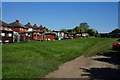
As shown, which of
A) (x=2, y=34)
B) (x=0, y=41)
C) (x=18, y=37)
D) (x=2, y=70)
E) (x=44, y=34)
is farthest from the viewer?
(x=44, y=34)

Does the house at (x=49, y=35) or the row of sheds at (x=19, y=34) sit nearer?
the row of sheds at (x=19, y=34)

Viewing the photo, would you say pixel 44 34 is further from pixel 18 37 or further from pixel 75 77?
pixel 75 77

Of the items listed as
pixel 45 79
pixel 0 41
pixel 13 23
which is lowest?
pixel 45 79

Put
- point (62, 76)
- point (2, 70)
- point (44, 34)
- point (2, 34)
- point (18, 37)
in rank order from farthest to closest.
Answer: point (44, 34)
point (18, 37)
point (2, 34)
point (2, 70)
point (62, 76)

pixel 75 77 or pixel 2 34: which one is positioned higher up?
pixel 2 34

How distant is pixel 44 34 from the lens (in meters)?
61.4

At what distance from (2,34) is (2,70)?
106ft

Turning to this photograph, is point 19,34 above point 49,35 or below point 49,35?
above

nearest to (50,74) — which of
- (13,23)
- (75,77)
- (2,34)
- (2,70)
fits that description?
(75,77)

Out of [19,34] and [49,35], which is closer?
[19,34]

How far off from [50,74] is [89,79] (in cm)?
306

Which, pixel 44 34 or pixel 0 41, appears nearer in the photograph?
pixel 0 41

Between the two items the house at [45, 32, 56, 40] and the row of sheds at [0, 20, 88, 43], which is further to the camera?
the house at [45, 32, 56, 40]

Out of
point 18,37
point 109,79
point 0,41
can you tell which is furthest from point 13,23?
point 109,79
